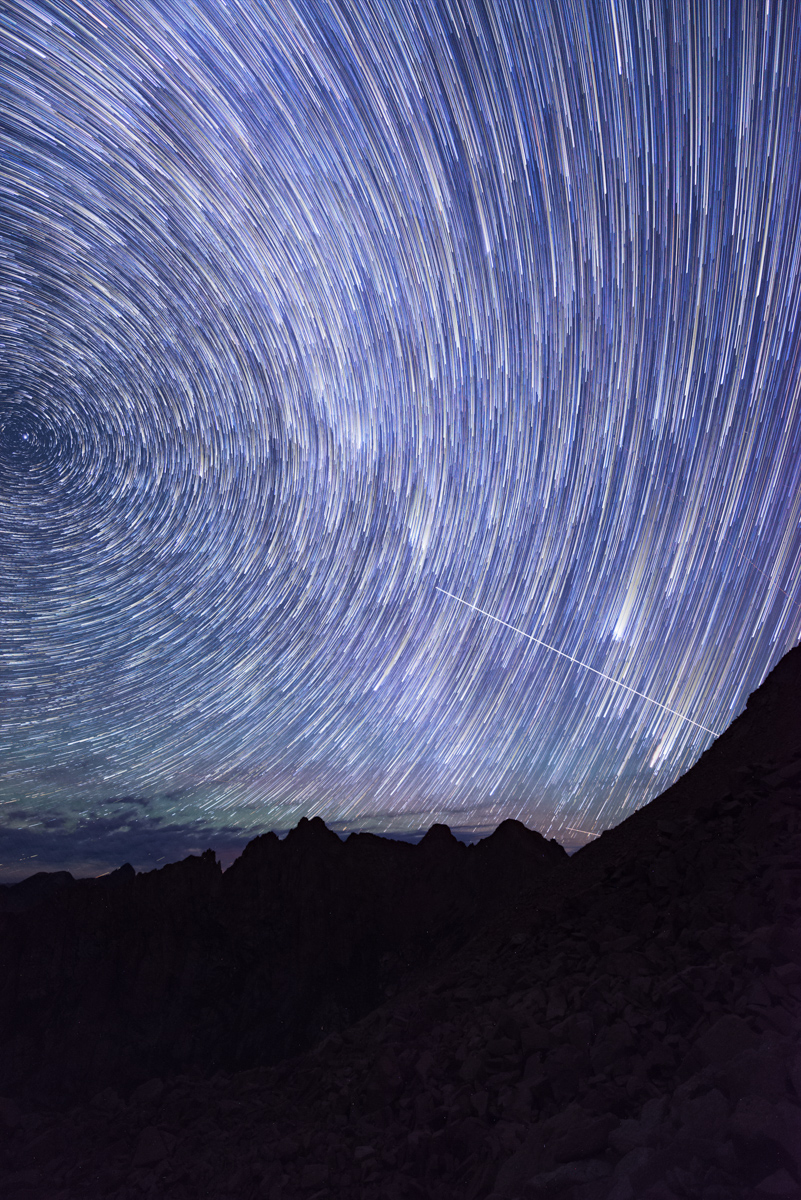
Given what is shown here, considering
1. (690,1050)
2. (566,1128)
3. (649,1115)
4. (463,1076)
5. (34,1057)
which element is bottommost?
Answer: (34,1057)

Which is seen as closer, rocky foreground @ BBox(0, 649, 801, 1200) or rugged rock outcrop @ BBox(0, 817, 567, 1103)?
rocky foreground @ BBox(0, 649, 801, 1200)

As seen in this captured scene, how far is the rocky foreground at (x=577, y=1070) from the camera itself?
625 centimetres

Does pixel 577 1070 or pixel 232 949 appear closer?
pixel 577 1070

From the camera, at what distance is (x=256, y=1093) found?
591 inches

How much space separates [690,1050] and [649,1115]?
1.13 m

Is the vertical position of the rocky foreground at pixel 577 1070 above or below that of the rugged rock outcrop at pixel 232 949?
above

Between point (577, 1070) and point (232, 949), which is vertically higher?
point (577, 1070)

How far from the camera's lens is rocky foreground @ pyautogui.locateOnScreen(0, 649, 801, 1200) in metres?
6.25

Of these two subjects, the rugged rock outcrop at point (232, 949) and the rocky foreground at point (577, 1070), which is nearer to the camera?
the rocky foreground at point (577, 1070)

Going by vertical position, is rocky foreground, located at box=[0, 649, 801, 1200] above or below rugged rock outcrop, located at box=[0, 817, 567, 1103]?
above

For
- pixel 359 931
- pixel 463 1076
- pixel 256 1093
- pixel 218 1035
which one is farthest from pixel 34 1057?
pixel 463 1076

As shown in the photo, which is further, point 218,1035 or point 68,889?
point 68,889

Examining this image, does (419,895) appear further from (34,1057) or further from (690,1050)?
(690,1050)

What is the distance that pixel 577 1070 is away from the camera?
27.0 feet
